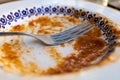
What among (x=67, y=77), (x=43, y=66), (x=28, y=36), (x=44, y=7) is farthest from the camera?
(x=44, y=7)

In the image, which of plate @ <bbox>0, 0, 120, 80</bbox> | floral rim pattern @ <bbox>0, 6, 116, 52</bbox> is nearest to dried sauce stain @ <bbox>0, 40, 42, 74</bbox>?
plate @ <bbox>0, 0, 120, 80</bbox>

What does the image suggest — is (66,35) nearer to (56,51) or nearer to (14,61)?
(56,51)

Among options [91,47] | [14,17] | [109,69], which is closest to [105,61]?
[109,69]

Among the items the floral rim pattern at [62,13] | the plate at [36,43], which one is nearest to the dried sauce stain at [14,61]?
the plate at [36,43]

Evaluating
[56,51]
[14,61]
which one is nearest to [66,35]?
[56,51]

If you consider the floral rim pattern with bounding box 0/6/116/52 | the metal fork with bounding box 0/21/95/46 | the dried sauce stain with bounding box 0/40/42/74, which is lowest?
the dried sauce stain with bounding box 0/40/42/74

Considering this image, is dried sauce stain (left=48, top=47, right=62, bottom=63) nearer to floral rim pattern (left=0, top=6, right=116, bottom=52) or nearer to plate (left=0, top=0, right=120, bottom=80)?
plate (left=0, top=0, right=120, bottom=80)

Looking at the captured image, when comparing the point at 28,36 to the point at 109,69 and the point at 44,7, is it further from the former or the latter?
the point at 109,69
